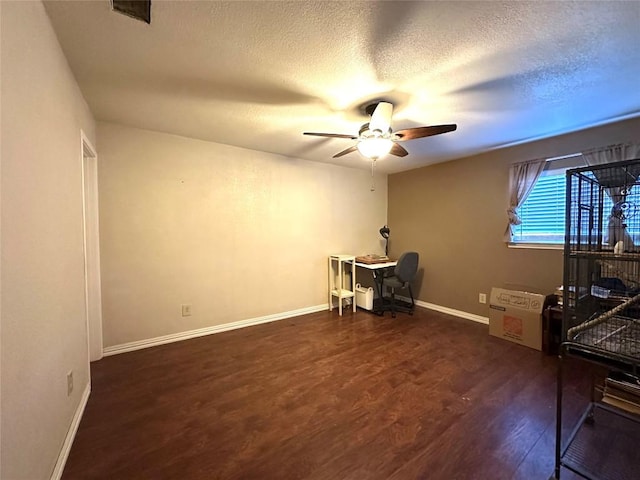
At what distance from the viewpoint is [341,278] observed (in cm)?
426

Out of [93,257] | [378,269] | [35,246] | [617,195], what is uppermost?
[617,195]

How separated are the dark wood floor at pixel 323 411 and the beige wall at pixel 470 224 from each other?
94 cm

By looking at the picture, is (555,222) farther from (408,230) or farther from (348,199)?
(348,199)

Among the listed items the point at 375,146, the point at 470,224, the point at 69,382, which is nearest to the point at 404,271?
the point at 470,224

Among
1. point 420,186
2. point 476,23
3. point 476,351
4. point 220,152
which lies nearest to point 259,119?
point 220,152

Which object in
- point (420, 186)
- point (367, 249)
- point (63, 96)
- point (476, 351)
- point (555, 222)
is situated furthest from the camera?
point (367, 249)

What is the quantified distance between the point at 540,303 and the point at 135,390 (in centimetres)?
392

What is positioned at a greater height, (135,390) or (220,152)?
(220,152)

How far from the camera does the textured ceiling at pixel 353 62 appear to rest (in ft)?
4.41

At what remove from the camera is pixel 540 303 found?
2848mm

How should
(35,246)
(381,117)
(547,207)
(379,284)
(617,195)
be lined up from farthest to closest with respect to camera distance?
1. (379,284)
2. (547,207)
3. (381,117)
4. (617,195)
5. (35,246)

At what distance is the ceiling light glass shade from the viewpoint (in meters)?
2.28

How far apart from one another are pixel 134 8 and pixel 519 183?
3881mm

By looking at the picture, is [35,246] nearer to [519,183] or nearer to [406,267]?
[406,267]
